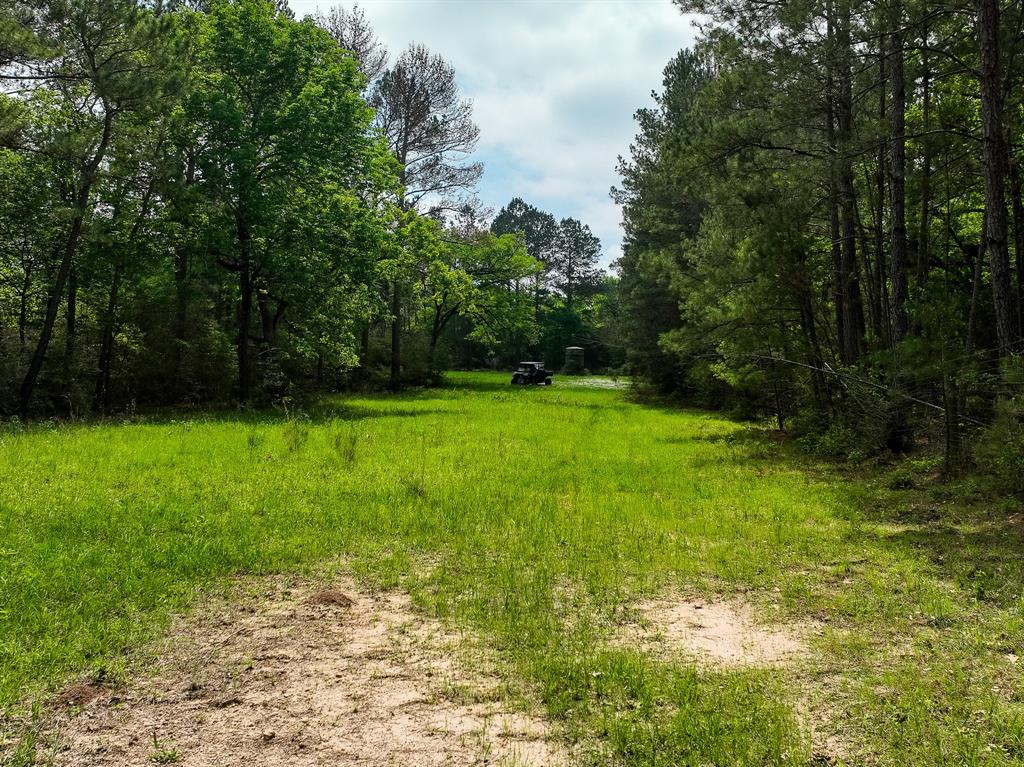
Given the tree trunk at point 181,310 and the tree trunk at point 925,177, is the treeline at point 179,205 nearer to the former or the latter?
the tree trunk at point 181,310

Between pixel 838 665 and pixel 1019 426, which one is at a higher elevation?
pixel 1019 426

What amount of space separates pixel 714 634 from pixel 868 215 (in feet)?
45.6

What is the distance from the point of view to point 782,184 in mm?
13820

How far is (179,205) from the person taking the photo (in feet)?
57.8

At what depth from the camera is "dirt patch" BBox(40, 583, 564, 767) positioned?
2.93 m

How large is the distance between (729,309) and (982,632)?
1146 cm

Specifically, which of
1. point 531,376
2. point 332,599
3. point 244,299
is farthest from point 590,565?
point 531,376

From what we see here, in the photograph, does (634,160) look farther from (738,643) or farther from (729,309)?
(738,643)

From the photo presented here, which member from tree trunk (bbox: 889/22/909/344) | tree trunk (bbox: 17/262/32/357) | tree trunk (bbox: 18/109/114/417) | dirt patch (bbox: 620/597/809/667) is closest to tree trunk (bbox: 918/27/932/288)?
tree trunk (bbox: 889/22/909/344)

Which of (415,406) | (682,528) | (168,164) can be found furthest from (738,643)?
(415,406)

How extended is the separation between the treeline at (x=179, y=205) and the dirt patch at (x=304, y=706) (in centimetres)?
1394

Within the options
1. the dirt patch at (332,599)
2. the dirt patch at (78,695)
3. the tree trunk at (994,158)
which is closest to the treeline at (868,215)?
the tree trunk at (994,158)

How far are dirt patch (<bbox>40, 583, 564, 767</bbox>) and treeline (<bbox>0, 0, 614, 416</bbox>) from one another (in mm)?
13941

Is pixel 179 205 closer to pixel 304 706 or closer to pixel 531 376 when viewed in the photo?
pixel 304 706
